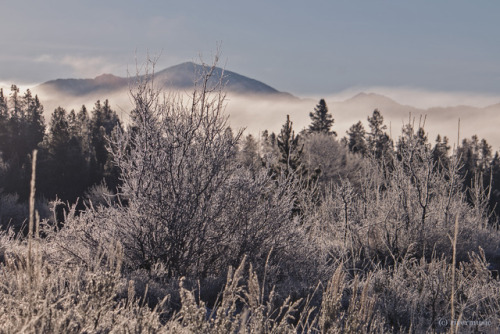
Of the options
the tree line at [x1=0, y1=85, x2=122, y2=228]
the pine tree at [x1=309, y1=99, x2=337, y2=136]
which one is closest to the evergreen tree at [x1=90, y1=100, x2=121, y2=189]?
the tree line at [x1=0, y1=85, x2=122, y2=228]

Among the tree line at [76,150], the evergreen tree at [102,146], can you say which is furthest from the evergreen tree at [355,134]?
the evergreen tree at [102,146]

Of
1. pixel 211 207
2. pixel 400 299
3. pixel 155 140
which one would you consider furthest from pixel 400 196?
pixel 155 140

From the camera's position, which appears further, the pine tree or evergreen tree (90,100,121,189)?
the pine tree

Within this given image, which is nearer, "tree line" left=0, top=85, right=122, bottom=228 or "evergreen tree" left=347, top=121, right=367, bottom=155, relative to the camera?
"tree line" left=0, top=85, right=122, bottom=228

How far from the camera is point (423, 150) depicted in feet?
30.5

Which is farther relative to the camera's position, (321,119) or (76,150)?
(321,119)

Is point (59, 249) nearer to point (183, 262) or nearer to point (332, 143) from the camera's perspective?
point (183, 262)

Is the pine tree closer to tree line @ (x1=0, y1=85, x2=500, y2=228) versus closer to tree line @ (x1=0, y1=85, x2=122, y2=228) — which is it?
tree line @ (x1=0, y1=85, x2=500, y2=228)

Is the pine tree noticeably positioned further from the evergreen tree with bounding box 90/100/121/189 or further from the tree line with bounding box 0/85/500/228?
the evergreen tree with bounding box 90/100/121/189

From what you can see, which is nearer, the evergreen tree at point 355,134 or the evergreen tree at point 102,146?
the evergreen tree at point 102,146

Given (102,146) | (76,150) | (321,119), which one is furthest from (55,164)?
(321,119)

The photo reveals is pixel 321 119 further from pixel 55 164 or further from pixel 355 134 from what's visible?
pixel 55 164

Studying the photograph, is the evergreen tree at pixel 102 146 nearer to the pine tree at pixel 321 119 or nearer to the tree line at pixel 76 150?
the tree line at pixel 76 150

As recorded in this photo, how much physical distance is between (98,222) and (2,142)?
44.2 meters
